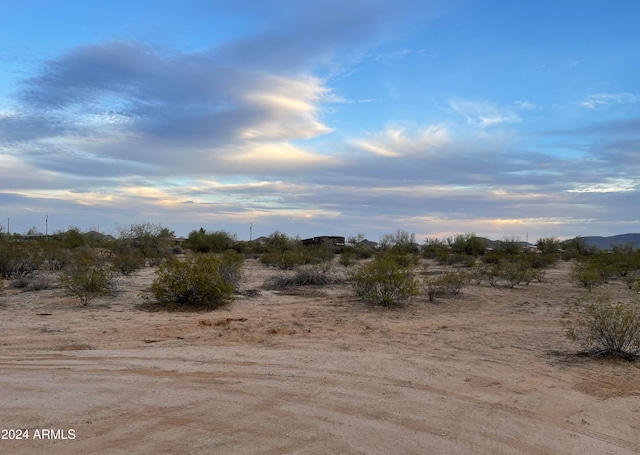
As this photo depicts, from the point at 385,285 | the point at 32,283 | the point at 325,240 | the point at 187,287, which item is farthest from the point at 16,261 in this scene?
the point at 325,240

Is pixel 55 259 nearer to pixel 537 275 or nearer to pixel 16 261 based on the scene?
pixel 16 261

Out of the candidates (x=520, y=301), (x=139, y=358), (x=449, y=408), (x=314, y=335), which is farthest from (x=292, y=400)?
(x=520, y=301)

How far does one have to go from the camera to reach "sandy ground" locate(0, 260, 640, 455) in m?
5.23

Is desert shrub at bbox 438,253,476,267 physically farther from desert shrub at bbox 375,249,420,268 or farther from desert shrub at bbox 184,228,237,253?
desert shrub at bbox 184,228,237,253

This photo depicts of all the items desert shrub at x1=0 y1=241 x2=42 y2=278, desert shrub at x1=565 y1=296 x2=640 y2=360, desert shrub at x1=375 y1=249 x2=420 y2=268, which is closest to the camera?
desert shrub at x1=565 y1=296 x2=640 y2=360

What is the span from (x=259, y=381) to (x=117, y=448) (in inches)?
101

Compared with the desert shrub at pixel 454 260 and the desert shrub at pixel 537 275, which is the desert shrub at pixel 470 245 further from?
the desert shrub at pixel 537 275

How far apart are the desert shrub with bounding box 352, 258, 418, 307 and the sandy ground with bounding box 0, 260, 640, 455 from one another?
2535mm

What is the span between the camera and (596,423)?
604 centimetres

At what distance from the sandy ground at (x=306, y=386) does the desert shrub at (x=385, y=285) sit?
2.53m

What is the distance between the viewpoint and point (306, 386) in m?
7.01

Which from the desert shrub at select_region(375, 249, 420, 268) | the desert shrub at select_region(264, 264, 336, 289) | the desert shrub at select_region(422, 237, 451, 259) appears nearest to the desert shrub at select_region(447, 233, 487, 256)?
the desert shrub at select_region(422, 237, 451, 259)

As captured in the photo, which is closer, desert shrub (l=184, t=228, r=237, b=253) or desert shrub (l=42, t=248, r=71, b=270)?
desert shrub (l=42, t=248, r=71, b=270)

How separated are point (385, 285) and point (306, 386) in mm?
9149
